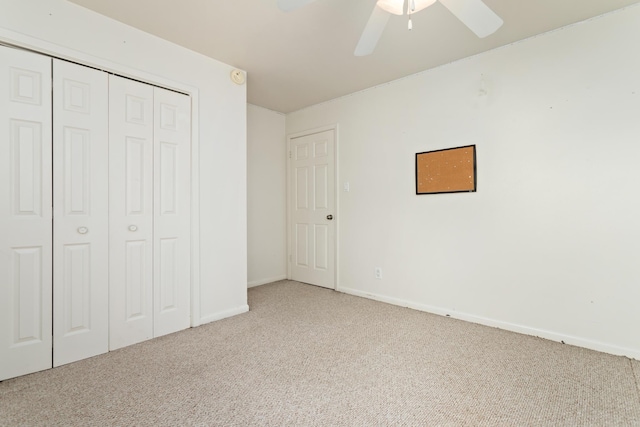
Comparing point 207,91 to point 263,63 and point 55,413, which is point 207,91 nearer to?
point 263,63

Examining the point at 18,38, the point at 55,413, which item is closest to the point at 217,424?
the point at 55,413

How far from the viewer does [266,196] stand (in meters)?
4.23

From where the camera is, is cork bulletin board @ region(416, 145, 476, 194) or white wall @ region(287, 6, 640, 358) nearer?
white wall @ region(287, 6, 640, 358)

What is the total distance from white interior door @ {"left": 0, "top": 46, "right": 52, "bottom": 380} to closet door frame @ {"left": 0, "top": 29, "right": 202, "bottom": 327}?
3.7 inches

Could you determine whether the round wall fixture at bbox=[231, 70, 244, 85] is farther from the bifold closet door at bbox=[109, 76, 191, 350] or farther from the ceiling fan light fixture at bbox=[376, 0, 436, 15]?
the ceiling fan light fixture at bbox=[376, 0, 436, 15]

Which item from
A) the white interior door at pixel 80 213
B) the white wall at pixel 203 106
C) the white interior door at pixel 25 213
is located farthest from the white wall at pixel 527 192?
the white interior door at pixel 25 213

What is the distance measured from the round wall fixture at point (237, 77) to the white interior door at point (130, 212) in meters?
0.81

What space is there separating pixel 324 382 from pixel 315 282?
7.48 ft

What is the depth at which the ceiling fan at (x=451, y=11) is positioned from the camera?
144 cm

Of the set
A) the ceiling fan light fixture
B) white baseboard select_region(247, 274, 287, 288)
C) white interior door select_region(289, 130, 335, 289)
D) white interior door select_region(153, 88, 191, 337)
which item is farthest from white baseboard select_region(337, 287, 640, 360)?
the ceiling fan light fixture

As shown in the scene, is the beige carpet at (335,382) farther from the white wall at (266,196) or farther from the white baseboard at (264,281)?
the white wall at (266,196)

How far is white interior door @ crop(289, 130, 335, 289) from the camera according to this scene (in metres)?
3.92

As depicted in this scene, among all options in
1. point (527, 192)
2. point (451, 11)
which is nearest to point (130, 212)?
point (451, 11)

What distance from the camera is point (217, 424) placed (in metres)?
1.48
